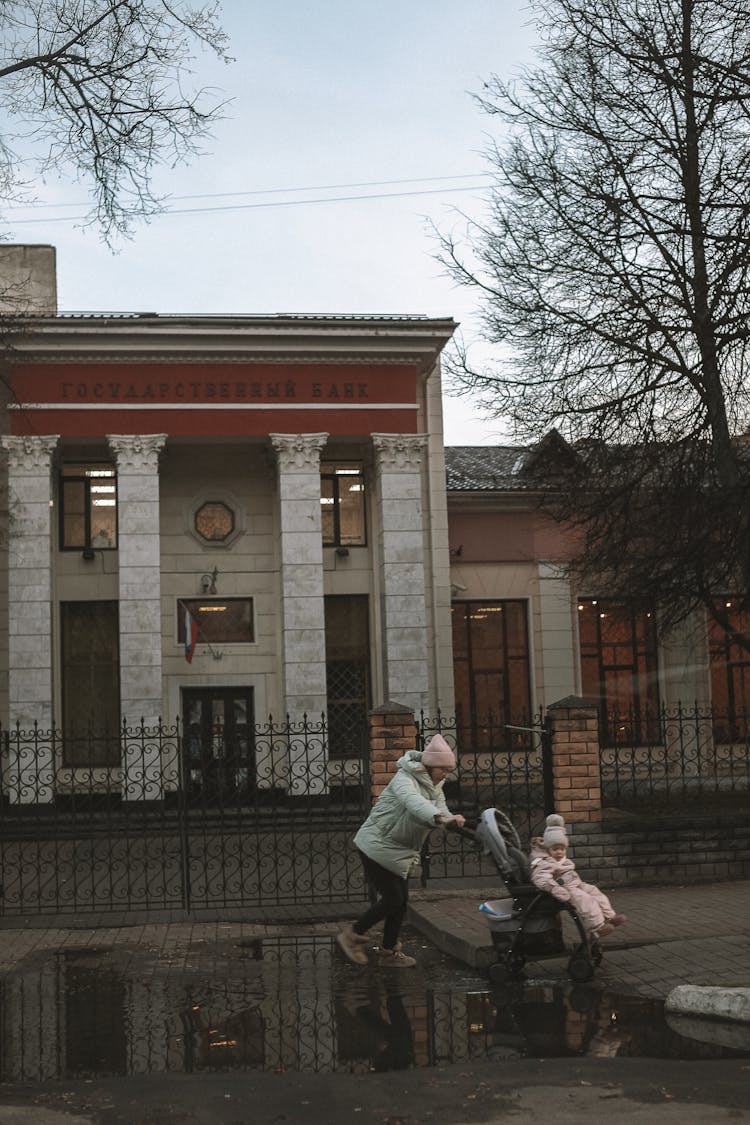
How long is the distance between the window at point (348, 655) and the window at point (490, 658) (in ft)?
6.82

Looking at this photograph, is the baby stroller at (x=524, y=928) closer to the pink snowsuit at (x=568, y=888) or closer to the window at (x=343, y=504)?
the pink snowsuit at (x=568, y=888)

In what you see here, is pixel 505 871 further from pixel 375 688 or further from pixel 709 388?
pixel 375 688

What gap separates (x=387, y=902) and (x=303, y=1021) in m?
1.87

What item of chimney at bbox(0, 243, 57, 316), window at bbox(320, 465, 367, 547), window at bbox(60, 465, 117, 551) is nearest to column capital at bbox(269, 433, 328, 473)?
window at bbox(320, 465, 367, 547)

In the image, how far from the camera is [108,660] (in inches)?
1068

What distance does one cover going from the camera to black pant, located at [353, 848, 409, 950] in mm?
9375

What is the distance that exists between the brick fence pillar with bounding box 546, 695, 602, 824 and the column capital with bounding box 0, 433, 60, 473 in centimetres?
1514

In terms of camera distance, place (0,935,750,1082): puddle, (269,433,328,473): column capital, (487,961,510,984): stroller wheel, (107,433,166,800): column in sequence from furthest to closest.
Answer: (269,433,328,473): column capital → (107,433,166,800): column → (487,961,510,984): stroller wheel → (0,935,750,1082): puddle

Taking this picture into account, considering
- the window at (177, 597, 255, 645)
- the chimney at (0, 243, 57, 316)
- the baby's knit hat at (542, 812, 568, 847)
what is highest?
the chimney at (0, 243, 57, 316)

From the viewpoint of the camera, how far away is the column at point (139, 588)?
25.0 m

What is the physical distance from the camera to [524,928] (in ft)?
28.5

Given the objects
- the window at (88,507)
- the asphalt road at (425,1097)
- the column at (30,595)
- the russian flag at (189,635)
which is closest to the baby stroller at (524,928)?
the asphalt road at (425,1097)

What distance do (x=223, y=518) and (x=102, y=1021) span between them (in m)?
20.3

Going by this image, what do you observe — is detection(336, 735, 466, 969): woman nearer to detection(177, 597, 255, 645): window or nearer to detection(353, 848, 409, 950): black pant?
detection(353, 848, 409, 950): black pant
